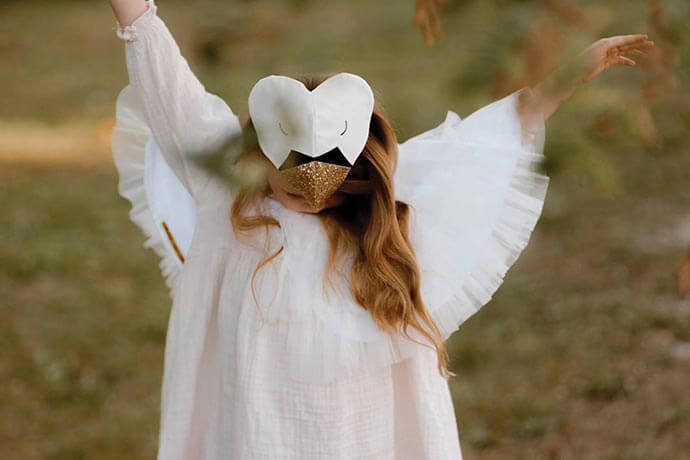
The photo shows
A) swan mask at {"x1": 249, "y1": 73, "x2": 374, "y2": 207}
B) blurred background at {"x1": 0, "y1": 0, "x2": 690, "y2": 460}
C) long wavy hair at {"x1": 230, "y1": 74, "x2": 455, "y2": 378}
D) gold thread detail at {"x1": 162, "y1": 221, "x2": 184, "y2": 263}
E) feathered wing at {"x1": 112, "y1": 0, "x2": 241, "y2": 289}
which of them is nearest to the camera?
blurred background at {"x1": 0, "y1": 0, "x2": 690, "y2": 460}

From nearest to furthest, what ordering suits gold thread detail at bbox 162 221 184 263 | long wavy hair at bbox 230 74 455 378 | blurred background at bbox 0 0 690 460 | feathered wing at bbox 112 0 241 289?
blurred background at bbox 0 0 690 460 → feathered wing at bbox 112 0 241 289 → long wavy hair at bbox 230 74 455 378 → gold thread detail at bbox 162 221 184 263

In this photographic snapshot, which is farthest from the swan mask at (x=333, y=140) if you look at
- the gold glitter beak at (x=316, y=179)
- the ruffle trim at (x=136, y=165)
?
the ruffle trim at (x=136, y=165)

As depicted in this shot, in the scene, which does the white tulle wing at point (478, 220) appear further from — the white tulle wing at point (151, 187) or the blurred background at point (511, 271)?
the white tulle wing at point (151, 187)

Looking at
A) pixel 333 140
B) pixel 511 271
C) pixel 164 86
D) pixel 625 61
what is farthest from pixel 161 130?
pixel 511 271

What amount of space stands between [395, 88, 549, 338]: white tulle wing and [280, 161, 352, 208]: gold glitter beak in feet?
0.71

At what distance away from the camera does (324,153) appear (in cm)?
146

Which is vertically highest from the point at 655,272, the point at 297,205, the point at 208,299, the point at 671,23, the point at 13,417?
the point at 671,23

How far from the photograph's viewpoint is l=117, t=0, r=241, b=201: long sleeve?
1458 mm

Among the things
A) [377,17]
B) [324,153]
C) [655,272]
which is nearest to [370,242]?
[324,153]

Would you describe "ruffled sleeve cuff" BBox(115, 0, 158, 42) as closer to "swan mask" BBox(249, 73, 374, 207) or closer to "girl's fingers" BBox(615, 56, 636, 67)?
"swan mask" BBox(249, 73, 374, 207)

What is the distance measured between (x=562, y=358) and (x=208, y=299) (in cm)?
213

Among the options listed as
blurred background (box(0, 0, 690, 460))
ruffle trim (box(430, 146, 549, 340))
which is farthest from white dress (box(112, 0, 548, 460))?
blurred background (box(0, 0, 690, 460))

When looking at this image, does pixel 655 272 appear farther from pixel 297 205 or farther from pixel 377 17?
pixel 377 17

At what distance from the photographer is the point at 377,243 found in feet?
5.48
